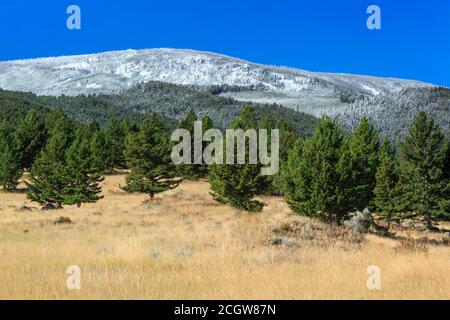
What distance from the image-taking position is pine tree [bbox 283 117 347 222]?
30156 mm

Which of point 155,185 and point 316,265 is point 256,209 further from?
point 316,265

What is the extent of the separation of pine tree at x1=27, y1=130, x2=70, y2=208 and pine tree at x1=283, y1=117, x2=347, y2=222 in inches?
819

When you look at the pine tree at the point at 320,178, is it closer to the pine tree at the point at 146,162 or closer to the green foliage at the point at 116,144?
the pine tree at the point at 146,162

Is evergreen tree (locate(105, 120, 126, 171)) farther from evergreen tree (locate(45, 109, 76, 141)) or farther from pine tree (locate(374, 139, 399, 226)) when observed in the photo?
pine tree (locate(374, 139, 399, 226))

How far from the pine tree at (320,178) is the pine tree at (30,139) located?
137 feet

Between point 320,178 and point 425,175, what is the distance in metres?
18.6

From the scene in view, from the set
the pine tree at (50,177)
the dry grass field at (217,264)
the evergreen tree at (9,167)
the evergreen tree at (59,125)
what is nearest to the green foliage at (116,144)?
the evergreen tree at (59,125)

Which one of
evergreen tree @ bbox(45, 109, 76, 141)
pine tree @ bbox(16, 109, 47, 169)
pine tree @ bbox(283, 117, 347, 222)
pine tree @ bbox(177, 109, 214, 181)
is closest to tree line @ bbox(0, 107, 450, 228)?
pine tree @ bbox(283, 117, 347, 222)

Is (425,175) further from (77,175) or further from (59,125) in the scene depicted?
(59,125)

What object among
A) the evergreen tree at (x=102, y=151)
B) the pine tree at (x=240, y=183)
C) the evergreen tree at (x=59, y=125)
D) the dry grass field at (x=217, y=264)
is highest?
the evergreen tree at (x=59, y=125)

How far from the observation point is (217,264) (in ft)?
44.8

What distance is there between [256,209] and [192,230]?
591 inches

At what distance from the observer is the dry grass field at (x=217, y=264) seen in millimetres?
10812
